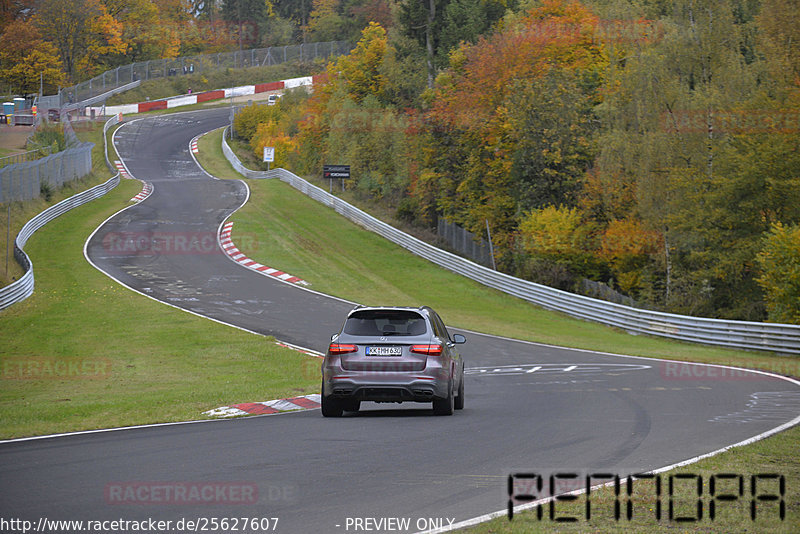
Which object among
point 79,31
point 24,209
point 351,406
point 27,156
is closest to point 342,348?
point 351,406

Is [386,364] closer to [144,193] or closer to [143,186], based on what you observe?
[144,193]

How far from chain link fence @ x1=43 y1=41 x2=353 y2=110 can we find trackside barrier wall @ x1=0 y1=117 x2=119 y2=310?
28.8m

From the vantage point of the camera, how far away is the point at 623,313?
115 ft

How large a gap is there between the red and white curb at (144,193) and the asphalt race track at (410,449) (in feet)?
126

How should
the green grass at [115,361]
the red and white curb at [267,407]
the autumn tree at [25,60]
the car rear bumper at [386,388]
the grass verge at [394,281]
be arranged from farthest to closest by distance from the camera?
the autumn tree at [25,60] < the grass verge at [394,281] < the green grass at [115,361] < the red and white curb at [267,407] < the car rear bumper at [386,388]

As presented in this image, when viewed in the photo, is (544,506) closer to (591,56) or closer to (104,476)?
(104,476)

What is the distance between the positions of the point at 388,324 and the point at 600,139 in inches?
1407

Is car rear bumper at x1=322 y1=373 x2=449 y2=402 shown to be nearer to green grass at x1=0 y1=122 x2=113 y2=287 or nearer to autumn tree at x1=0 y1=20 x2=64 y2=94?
green grass at x1=0 y1=122 x2=113 y2=287

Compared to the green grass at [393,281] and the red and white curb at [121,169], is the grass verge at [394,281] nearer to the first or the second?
the green grass at [393,281]

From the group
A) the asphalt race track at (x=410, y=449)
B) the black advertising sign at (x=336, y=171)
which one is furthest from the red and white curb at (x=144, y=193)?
the asphalt race track at (x=410, y=449)

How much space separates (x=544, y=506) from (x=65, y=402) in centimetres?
1092

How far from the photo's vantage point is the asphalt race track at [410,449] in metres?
7.31

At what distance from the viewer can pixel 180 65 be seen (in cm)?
11138

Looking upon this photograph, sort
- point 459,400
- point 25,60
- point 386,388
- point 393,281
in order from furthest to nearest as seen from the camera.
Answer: point 25,60 → point 393,281 → point 459,400 → point 386,388
